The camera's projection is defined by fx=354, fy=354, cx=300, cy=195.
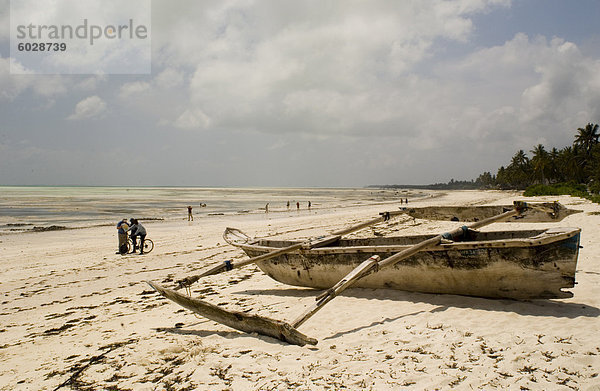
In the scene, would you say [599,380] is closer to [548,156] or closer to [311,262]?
[311,262]

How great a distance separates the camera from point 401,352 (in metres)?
4.10

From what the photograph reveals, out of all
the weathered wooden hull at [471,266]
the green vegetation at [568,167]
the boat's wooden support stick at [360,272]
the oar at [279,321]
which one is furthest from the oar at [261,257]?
the green vegetation at [568,167]

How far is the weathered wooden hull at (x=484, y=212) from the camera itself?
7918 mm

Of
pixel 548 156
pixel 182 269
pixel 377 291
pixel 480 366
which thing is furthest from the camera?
pixel 548 156

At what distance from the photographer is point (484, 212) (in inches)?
364

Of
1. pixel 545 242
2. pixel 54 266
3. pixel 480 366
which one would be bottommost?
pixel 54 266

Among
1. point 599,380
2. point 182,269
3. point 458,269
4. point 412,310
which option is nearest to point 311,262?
point 412,310

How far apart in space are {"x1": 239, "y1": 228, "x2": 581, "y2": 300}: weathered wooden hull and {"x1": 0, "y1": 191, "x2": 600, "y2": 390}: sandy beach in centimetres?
20

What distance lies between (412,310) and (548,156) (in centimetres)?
7976

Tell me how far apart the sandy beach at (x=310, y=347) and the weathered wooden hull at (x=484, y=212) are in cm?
119

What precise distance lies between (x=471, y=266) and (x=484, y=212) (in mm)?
4251

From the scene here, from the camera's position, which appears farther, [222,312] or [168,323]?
[168,323]

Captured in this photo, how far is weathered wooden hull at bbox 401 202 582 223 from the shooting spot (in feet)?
26.0

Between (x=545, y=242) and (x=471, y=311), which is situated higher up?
(x=545, y=242)
